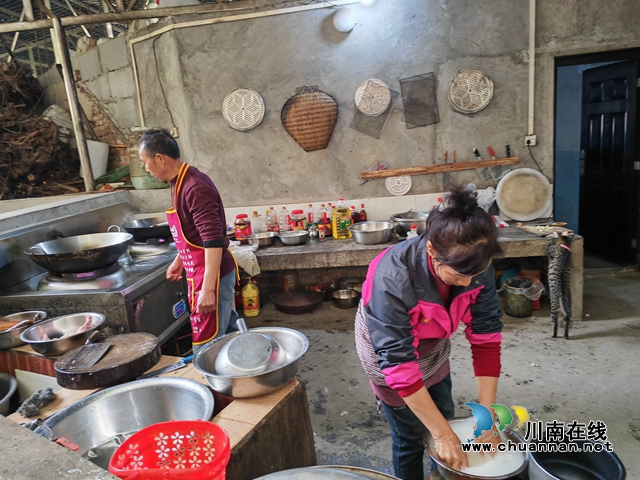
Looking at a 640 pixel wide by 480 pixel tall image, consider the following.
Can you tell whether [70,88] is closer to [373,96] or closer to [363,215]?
[373,96]

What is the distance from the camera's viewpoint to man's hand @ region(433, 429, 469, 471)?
1353 millimetres

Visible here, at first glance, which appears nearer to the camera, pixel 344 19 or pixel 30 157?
pixel 344 19

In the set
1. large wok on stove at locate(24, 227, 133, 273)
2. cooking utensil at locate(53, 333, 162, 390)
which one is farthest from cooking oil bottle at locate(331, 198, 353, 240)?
cooking utensil at locate(53, 333, 162, 390)

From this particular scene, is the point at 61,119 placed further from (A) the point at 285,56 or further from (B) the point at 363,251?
(B) the point at 363,251

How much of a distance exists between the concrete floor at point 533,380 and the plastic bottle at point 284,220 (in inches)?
46.0

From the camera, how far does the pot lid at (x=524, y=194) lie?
461 cm

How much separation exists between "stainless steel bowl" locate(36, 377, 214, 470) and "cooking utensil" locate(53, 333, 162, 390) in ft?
0.32

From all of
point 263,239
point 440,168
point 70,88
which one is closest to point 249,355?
point 263,239

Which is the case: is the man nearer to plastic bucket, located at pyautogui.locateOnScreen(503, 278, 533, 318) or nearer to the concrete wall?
the concrete wall

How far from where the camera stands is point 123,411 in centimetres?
164

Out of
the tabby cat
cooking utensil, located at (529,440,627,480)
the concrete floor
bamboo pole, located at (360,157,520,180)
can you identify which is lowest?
the concrete floor

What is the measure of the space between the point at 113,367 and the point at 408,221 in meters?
3.41

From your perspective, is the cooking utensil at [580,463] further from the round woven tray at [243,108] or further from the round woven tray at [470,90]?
the round woven tray at [243,108]

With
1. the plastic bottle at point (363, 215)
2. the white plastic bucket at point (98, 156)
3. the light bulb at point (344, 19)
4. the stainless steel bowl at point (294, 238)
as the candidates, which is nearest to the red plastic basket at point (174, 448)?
the stainless steel bowl at point (294, 238)
